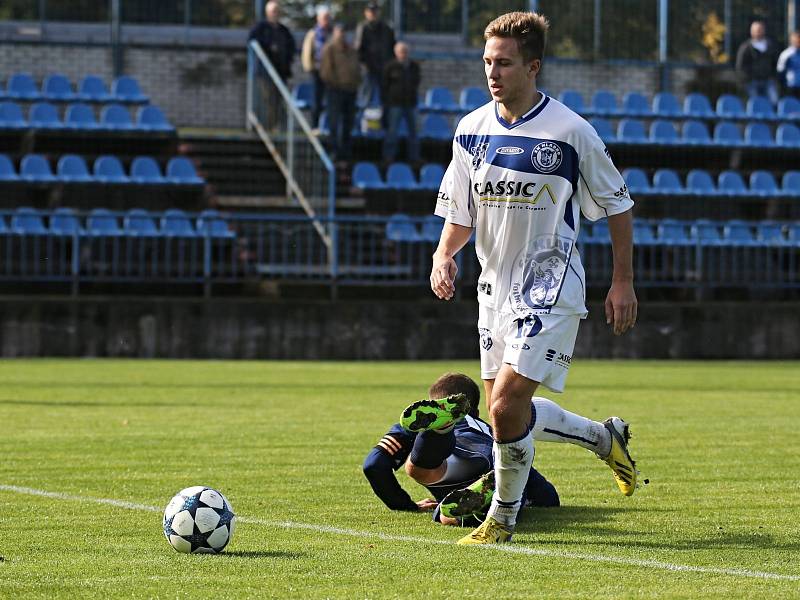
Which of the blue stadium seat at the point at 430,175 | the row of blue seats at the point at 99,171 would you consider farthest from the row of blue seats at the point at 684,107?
the row of blue seats at the point at 99,171

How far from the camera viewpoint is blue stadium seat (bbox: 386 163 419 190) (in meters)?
24.9

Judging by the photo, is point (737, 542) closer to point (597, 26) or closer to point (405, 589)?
point (405, 589)

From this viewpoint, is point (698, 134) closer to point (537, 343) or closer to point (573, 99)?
point (573, 99)

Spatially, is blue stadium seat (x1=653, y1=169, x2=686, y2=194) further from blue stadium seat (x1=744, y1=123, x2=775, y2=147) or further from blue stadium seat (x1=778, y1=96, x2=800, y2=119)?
blue stadium seat (x1=778, y1=96, x2=800, y2=119)

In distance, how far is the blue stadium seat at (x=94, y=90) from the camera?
26.2m

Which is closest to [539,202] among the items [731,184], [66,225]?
[66,225]

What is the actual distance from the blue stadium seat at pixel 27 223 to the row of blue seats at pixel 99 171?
6.35ft

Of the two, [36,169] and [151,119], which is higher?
[151,119]

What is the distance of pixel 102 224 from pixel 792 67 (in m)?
14.9

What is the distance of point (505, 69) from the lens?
20.8 feet

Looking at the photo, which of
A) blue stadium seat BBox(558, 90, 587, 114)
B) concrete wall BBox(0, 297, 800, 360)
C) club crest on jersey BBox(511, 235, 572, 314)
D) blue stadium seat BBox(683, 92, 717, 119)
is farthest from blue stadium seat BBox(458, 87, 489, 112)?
club crest on jersey BBox(511, 235, 572, 314)

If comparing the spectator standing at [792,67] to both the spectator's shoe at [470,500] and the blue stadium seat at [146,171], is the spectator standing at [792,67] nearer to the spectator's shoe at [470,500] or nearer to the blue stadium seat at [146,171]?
the blue stadium seat at [146,171]

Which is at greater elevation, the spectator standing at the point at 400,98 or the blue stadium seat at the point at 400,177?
the spectator standing at the point at 400,98

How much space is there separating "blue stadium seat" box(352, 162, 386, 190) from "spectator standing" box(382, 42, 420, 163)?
23.6 inches
